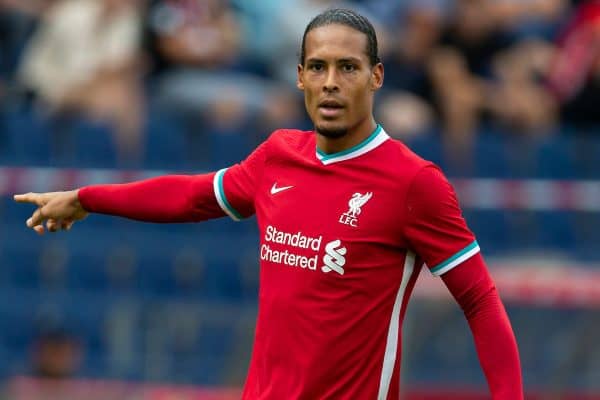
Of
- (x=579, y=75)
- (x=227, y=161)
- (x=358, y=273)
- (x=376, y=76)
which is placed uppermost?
(x=579, y=75)

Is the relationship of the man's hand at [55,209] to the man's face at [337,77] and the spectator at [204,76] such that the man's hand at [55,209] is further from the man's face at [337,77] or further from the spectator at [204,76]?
the spectator at [204,76]

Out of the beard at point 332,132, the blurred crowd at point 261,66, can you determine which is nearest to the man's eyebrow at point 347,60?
the beard at point 332,132

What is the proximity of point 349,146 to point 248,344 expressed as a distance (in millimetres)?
5581

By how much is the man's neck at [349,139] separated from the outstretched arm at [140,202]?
58cm

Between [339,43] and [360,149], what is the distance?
39cm

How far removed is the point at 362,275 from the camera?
487 centimetres

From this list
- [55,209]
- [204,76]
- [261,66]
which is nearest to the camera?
[55,209]

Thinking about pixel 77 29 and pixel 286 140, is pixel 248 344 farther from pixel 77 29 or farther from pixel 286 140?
pixel 286 140

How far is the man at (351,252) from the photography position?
188 inches

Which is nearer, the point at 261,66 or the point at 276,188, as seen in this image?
the point at 276,188

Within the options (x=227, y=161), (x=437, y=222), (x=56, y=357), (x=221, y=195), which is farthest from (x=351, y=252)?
(x=227, y=161)

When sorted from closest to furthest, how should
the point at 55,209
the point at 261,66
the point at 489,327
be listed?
the point at 489,327, the point at 55,209, the point at 261,66

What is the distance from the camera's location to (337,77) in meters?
4.79

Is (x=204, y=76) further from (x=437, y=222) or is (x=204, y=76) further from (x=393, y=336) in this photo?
(x=437, y=222)
